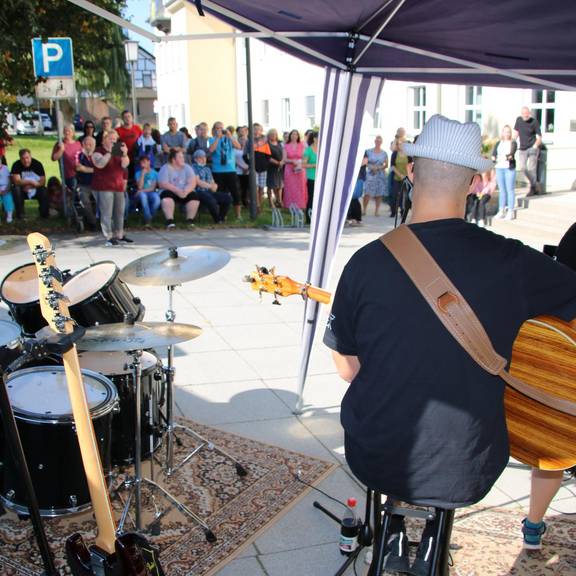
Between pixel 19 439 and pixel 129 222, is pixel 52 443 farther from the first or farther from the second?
pixel 129 222

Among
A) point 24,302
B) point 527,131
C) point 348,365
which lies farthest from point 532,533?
point 527,131

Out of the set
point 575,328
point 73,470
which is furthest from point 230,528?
point 575,328

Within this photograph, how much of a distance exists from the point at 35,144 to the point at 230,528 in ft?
122

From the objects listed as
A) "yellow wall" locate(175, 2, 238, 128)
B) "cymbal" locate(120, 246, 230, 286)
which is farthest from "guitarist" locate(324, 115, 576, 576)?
"yellow wall" locate(175, 2, 238, 128)

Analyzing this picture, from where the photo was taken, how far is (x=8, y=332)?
13.8 feet

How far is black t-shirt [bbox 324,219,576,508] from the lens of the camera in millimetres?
2338

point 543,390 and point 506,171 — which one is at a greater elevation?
point 506,171

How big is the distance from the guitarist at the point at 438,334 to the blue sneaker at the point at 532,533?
5.26ft

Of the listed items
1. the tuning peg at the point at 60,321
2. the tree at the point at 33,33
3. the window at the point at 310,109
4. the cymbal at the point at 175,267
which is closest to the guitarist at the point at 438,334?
the tuning peg at the point at 60,321

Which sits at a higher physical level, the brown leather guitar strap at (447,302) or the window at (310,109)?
the window at (310,109)

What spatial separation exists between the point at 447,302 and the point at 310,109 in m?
27.0

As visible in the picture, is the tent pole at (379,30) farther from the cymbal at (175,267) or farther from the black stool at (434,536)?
the black stool at (434,536)

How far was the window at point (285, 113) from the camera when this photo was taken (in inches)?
1208

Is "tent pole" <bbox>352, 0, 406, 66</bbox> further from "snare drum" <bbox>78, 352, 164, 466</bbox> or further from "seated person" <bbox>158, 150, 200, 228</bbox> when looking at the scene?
"seated person" <bbox>158, 150, 200, 228</bbox>
